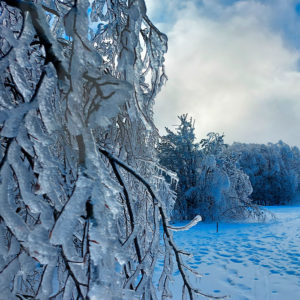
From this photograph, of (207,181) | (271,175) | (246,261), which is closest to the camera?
(246,261)

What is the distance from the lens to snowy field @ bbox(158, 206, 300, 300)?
4.57 meters

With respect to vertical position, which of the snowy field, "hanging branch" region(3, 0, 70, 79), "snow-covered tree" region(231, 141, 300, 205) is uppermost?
"snow-covered tree" region(231, 141, 300, 205)

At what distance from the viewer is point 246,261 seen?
6.17m

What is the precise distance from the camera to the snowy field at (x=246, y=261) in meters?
4.57

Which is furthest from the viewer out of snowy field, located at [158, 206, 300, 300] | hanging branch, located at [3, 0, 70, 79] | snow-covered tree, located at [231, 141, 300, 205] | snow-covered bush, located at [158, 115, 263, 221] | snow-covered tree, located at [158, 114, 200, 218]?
snow-covered tree, located at [231, 141, 300, 205]

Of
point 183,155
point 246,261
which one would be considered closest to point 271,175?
point 183,155

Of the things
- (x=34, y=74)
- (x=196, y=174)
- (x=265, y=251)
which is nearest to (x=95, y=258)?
(x=34, y=74)

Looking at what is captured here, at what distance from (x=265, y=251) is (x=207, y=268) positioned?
236 centimetres

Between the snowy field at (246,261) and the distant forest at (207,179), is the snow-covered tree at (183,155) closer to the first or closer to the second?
the distant forest at (207,179)

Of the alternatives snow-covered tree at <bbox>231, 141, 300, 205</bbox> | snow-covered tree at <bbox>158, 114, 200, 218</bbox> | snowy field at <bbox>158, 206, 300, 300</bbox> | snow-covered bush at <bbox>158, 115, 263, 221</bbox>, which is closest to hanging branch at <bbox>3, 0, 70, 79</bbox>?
snowy field at <bbox>158, 206, 300, 300</bbox>

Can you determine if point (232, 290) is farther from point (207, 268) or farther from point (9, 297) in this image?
point (9, 297)

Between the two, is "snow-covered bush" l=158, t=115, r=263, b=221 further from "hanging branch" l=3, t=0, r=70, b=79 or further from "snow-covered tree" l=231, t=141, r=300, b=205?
"hanging branch" l=3, t=0, r=70, b=79

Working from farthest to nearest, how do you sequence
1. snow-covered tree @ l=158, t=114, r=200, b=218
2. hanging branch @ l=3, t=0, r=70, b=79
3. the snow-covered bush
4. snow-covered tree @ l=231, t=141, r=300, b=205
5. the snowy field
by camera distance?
snow-covered tree @ l=231, t=141, r=300, b=205
snow-covered tree @ l=158, t=114, r=200, b=218
the snow-covered bush
the snowy field
hanging branch @ l=3, t=0, r=70, b=79

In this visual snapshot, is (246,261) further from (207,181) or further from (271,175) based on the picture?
(271,175)
